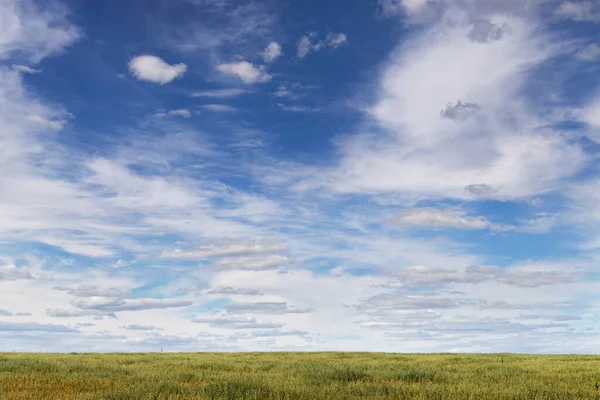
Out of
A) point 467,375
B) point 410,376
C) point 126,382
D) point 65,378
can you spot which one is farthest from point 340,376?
point 65,378

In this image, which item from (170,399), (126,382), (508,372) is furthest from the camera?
(508,372)

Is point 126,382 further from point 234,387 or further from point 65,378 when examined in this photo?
point 234,387

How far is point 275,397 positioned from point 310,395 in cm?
64

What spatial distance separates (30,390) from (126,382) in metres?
2.17

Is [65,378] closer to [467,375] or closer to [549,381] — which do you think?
[467,375]

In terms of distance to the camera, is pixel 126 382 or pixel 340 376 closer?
pixel 126 382

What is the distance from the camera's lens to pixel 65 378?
13805 millimetres

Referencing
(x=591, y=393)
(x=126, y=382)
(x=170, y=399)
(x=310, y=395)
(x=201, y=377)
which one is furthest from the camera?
(x=201, y=377)

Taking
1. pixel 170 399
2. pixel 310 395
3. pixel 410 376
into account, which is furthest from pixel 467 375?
pixel 170 399

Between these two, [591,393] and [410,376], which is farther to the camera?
[410,376]

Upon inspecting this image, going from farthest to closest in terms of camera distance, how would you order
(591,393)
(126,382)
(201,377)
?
(201,377), (126,382), (591,393)

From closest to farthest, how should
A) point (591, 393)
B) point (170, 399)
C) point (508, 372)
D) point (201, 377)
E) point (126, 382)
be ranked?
point (170, 399)
point (591, 393)
point (126, 382)
point (201, 377)
point (508, 372)

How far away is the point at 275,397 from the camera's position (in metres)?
9.85

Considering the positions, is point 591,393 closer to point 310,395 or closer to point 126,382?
point 310,395
